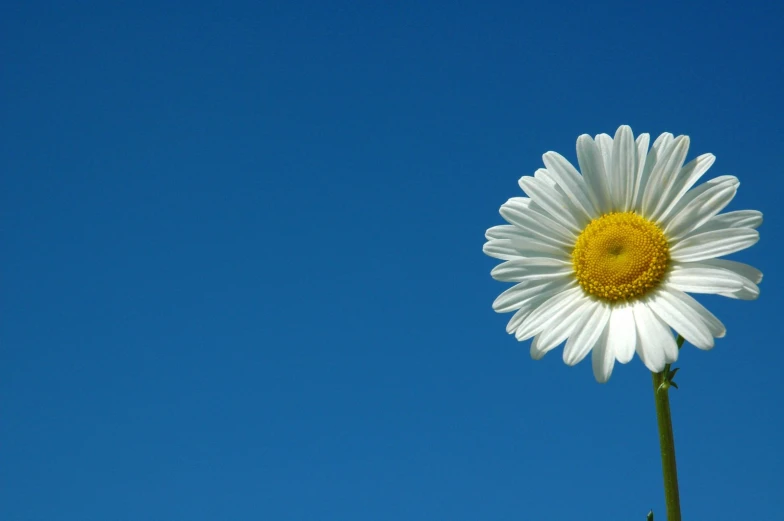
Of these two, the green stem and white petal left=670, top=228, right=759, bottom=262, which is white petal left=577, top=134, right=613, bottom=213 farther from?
the green stem

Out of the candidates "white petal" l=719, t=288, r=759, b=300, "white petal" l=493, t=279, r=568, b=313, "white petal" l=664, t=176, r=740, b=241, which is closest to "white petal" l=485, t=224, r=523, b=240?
"white petal" l=493, t=279, r=568, b=313

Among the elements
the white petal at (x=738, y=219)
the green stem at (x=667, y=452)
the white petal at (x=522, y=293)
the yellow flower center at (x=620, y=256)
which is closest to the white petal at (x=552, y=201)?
the yellow flower center at (x=620, y=256)

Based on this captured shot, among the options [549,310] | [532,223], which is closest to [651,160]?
[532,223]

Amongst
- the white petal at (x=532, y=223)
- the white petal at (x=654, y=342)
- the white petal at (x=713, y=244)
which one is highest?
the white petal at (x=532, y=223)

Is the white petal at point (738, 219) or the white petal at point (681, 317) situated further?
the white petal at point (738, 219)

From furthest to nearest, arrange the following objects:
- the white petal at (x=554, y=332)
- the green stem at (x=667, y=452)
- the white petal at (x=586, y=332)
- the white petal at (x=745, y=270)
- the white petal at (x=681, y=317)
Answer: the white petal at (x=554, y=332) → the white petal at (x=586, y=332) → the white petal at (x=745, y=270) → the white petal at (x=681, y=317) → the green stem at (x=667, y=452)

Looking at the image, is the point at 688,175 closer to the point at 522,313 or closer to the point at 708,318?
the point at 708,318

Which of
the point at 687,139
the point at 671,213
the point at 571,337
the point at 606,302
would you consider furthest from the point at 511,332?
the point at 687,139

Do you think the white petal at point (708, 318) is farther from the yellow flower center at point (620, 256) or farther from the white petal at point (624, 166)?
the white petal at point (624, 166)
